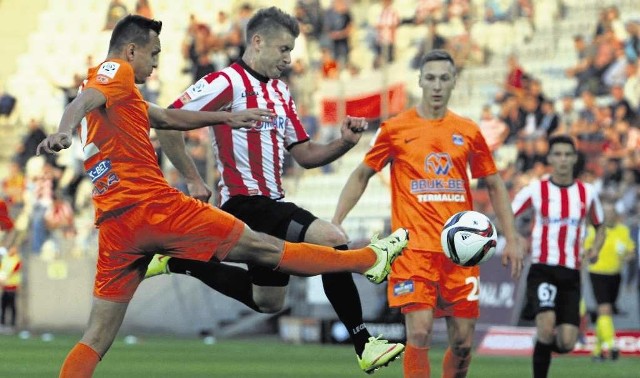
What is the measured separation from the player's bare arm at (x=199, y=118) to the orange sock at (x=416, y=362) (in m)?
2.33

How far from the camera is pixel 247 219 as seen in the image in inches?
388

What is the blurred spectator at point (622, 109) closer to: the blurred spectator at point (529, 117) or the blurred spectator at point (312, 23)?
the blurred spectator at point (529, 117)

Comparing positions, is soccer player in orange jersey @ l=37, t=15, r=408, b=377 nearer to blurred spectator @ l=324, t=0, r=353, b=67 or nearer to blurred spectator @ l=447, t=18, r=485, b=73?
blurred spectator @ l=447, t=18, r=485, b=73

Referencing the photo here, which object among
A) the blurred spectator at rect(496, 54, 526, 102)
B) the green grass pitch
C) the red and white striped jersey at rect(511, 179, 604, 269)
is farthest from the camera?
the blurred spectator at rect(496, 54, 526, 102)

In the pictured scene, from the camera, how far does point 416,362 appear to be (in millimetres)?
10234

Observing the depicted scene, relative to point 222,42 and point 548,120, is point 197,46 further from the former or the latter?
point 548,120

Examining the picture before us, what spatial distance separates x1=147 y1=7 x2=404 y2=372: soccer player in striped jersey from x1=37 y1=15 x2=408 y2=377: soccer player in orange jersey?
842 millimetres

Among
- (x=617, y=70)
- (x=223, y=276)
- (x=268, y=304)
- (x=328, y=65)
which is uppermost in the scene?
(x=328, y=65)

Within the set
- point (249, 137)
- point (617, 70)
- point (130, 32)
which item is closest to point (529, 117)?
point (617, 70)

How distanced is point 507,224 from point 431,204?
696mm

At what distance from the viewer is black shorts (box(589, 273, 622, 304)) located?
59.6 ft

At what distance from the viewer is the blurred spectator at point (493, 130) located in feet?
71.7

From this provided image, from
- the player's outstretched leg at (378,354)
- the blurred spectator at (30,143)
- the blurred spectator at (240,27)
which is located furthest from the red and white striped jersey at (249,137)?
the blurred spectator at (30,143)

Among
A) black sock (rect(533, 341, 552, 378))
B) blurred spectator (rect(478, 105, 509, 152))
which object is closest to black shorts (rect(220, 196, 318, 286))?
black sock (rect(533, 341, 552, 378))
